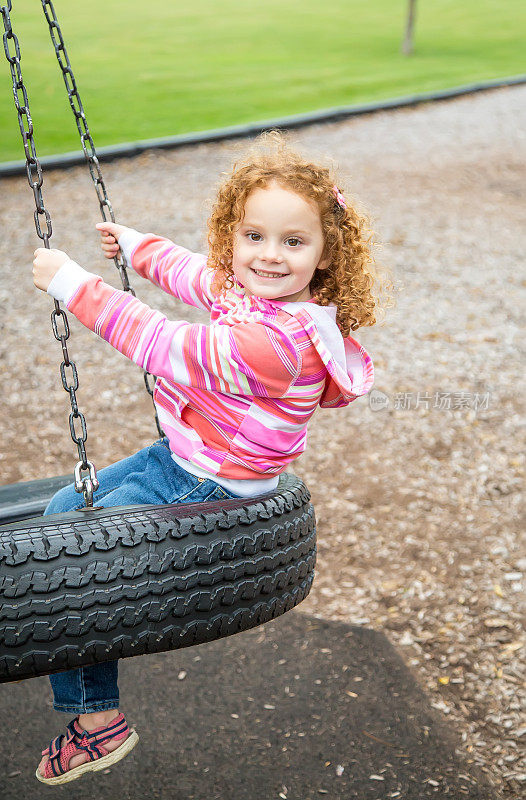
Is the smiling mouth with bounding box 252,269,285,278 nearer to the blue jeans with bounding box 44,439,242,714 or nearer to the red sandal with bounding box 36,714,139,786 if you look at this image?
the blue jeans with bounding box 44,439,242,714

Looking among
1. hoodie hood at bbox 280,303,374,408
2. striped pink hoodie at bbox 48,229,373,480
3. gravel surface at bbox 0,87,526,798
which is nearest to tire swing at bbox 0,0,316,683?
striped pink hoodie at bbox 48,229,373,480

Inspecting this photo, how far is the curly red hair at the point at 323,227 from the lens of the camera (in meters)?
2.00

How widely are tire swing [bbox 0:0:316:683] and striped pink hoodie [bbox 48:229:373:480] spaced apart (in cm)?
11

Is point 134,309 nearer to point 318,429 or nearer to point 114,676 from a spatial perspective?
point 114,676

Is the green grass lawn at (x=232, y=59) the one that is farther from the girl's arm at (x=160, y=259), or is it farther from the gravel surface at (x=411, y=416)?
the girl's arm at (x=160, y=259)

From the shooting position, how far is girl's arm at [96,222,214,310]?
7.97 feet

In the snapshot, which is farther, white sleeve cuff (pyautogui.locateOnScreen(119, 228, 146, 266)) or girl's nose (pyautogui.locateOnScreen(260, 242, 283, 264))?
white sleeve cuff (pyautogui.locateOnScreen(119, 228, 146, 266))

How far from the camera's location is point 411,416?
482 centimetres

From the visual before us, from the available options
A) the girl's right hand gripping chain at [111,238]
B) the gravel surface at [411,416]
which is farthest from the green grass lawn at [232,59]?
the girl's right hand gripping chain at [111,238]

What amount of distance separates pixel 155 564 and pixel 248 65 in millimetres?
12044

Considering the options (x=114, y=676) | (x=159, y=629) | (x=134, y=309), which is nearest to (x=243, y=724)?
(x=114, y=676)

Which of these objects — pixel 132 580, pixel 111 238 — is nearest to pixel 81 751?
pixel 132 580

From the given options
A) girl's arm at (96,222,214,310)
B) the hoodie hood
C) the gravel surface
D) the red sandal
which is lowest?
the gravel surface

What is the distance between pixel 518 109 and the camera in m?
11.3
